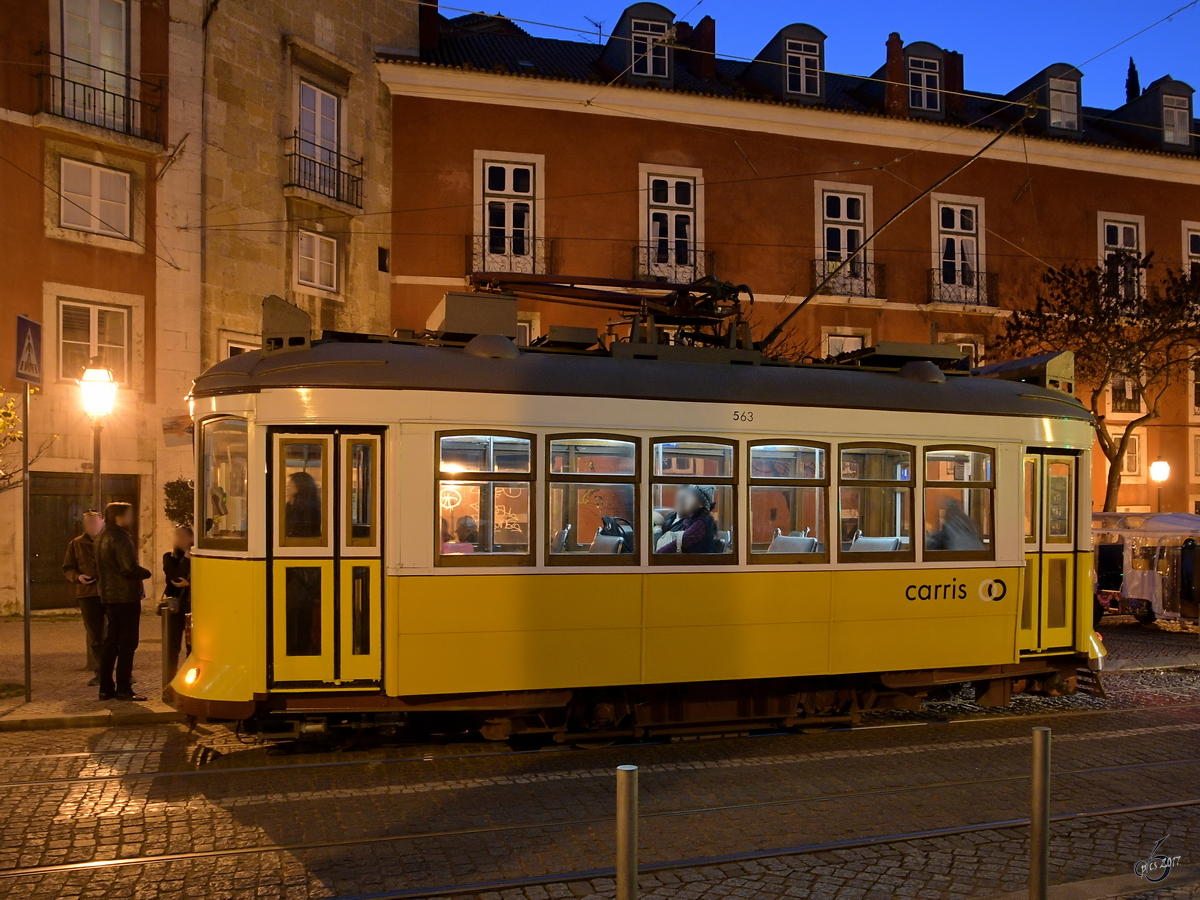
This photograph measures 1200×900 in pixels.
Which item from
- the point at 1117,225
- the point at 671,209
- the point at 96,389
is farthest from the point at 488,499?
the point at 1117,225

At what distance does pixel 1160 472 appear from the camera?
92.5 feet

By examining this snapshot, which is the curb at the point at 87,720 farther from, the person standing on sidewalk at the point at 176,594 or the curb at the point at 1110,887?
the curb at the point at 1110,887

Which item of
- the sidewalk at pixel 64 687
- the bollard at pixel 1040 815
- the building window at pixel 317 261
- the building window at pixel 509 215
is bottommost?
the sidewalk at pixel 64 687

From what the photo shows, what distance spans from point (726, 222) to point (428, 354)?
18795 millimetres

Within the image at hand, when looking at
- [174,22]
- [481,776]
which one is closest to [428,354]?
[481,776]

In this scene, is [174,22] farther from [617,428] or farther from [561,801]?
[561,801]

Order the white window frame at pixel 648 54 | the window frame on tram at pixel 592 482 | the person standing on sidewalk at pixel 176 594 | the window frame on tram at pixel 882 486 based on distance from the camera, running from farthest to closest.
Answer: the white window frame at pixel 648 54, the person standing on sidewalk at pixel 176 594, the window frame on tram at pixel 882 486, the window frame on tram at pixel 592 482

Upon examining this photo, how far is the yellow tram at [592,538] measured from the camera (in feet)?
24.7

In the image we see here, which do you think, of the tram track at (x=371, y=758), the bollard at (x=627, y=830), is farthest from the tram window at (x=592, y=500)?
the bollard at (x=627, y=830)

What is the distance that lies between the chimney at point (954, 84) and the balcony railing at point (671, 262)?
348 inches

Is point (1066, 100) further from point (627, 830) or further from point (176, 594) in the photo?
point (627, 830)

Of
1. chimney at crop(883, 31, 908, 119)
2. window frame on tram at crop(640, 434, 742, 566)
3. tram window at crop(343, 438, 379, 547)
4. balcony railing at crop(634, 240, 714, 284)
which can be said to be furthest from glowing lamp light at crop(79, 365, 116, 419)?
chimney at crop(883, 31, 908, 119)

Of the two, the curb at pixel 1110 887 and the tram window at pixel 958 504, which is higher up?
the tram window at pixel 958 504

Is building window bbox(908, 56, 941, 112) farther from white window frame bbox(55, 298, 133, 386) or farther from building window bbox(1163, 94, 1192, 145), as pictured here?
white window frame bbox(55, 298, 133, 386)
